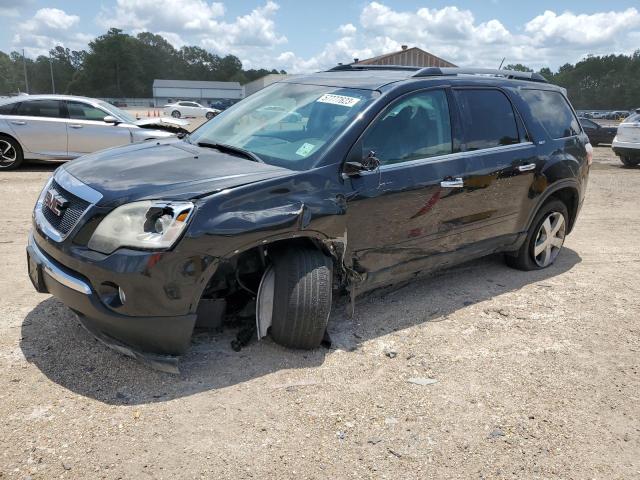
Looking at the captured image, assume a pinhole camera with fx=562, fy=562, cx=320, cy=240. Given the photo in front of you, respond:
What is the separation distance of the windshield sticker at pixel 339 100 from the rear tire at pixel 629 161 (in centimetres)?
1364

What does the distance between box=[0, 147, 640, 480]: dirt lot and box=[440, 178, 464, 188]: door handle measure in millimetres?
1024

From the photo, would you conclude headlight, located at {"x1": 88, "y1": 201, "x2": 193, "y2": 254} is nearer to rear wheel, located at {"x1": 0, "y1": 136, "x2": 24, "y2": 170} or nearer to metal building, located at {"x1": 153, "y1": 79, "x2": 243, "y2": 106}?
rear wheel, located at {"x1": 0, "y1": 136, "x2": 24, "y2": 170}

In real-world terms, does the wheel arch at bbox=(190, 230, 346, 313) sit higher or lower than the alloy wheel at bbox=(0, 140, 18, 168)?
higher

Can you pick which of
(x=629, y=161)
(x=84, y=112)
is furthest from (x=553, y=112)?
(x=629, y=161)

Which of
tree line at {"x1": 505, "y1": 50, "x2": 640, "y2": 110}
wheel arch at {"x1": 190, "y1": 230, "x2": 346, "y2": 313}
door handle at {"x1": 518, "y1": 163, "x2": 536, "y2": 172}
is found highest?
tree line at {"x1": 505, "y1": 50, "x2": 640, "y2": 110}

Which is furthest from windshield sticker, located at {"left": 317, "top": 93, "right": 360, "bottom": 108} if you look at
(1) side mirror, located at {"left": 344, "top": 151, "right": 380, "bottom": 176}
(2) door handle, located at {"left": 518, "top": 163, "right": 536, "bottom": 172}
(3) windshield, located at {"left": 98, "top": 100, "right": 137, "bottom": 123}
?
(3) windshield, located at {"left": 98, "top": 100, "right": 137, "bottom": 123}

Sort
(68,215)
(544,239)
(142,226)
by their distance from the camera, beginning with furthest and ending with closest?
(544,239)
(68,215)
(142,226)

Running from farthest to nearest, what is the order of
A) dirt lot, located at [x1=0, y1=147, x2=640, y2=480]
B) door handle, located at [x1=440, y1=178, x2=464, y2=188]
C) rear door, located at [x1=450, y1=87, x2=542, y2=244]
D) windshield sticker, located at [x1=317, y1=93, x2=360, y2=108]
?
Result: rear door, located at [x1=450, y1=87, x2=542, y2=244] → door handle, located at [x1=440, y1=178, x2=464, y2=188] → windshield sticker, located at [x1=317, y1=93, x2=360, y2=108] → dirt lot, located at [x1=0, y1=147, x2=640, y2=480]

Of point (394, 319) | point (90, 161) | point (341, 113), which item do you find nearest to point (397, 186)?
point (341, 113)

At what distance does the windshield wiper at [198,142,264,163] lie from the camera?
3.69m

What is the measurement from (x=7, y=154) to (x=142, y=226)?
9.04m

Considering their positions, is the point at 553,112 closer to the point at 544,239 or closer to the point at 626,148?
the point at 544,239

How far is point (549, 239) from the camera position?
5.60 meters

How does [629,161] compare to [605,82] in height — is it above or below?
below
